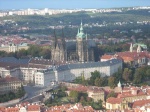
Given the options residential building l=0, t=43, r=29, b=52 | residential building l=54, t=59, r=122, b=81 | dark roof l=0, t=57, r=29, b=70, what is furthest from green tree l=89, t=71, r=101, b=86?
residential building l=0, t=43, r=29, b=52

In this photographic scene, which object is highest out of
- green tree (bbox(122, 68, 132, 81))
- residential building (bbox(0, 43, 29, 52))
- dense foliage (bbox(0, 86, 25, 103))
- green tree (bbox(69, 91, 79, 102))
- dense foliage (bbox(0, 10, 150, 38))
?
dense foliage (bbox(0, 86, 25, 103))

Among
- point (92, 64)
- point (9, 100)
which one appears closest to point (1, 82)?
point (9, 100)

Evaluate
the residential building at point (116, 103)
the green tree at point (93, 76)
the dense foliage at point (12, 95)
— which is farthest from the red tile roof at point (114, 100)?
the green tree at point (93, 76)

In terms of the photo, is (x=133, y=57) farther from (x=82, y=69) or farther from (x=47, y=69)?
(x=47, y=69)

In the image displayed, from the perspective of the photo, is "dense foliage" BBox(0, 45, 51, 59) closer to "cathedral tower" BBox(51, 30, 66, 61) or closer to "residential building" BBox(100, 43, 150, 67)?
"cathedral tower" BBox(51, 30, 66, 61)

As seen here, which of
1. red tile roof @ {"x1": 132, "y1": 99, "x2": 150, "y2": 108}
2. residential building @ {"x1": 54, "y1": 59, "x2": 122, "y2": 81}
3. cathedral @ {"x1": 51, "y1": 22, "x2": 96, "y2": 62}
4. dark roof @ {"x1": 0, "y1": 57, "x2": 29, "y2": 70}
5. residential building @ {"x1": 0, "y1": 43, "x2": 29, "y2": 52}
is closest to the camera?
red tile roof @ {"x1": 132, "y1": 99, "x2": 150, "y2": 108}

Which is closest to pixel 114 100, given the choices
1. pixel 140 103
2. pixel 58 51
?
pixel 140 103

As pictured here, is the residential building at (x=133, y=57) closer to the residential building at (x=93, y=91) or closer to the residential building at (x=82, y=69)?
the residential building at (x=82, y=69)

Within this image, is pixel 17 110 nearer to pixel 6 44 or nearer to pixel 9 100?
pixel 9 100

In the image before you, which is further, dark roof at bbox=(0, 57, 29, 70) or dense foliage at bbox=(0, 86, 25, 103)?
dark roof at bbox=(0, 57, 29, 70)

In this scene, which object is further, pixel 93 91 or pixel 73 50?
pixel 73 50
